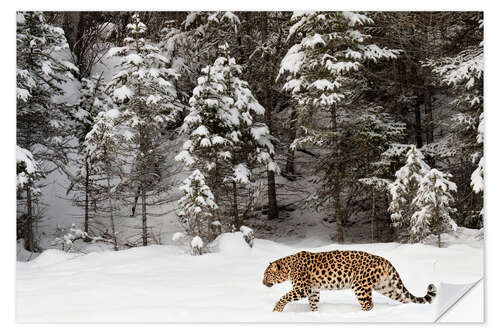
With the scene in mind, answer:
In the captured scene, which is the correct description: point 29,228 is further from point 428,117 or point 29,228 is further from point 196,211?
point 428,117

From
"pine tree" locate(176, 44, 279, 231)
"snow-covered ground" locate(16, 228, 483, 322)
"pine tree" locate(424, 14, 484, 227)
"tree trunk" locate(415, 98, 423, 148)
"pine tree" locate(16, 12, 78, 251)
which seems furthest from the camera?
"pine tree" locate(176, 44, 279, 231)

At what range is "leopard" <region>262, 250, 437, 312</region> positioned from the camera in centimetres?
561

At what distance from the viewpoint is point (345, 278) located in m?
5.62

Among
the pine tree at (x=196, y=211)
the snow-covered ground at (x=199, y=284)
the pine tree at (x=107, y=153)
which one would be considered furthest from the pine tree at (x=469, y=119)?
the pine tree at (x=107, y=153)

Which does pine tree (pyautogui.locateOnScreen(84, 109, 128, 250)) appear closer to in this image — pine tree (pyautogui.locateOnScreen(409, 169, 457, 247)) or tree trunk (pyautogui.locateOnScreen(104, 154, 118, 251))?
tree trunk (pyautogui.locateOnScreen(104, 154, 118, 251))

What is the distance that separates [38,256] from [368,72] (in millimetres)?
4304

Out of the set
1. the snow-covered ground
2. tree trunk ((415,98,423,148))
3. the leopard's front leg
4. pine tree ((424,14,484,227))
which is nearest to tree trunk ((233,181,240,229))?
the snow-covered ground

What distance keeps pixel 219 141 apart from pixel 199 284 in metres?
1.80

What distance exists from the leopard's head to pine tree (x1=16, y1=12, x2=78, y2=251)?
254 cm

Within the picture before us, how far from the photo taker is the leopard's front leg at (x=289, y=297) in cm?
A: 564

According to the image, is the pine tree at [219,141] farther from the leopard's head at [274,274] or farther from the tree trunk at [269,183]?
the leopard's head at [274,274]

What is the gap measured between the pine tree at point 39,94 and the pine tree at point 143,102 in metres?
0.63

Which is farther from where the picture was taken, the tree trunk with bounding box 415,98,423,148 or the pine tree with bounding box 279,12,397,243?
the pine tree with bounding box 279,12,397,243
